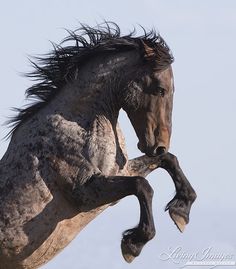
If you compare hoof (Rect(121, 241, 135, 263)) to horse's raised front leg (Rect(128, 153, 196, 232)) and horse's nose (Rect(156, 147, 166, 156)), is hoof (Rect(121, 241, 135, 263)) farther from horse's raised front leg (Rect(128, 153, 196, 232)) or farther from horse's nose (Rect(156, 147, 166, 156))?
horse's nose (Rect(156, 147, 166, 156))

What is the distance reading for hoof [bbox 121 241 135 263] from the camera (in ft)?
63.2

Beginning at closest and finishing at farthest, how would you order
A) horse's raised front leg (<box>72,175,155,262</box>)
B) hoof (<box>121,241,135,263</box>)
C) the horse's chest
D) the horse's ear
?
horse's raised front leg (<box>72,175,155,262</box>) → hoof (<box>121,241,135,263</box>) → the horse's chest → the horse's ear

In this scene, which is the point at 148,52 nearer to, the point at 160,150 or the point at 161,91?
the point at 161,91

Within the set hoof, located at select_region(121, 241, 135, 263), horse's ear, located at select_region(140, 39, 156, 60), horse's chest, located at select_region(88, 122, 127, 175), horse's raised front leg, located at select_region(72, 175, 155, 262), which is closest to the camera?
horse's raised front leg, located at select_region(72, 175, 155, 262)

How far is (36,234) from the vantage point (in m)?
19.5

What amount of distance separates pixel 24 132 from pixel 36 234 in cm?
98

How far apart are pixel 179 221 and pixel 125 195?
719 mm

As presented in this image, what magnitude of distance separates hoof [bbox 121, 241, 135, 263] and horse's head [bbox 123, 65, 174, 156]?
3.28 feet

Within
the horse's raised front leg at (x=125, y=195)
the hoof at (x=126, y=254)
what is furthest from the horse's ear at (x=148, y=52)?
the hoof at (x=126, y=254)

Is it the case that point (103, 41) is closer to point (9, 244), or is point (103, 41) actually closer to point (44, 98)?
point (44, 98)

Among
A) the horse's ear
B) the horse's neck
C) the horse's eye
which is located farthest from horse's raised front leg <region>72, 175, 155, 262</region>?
the horse's ear

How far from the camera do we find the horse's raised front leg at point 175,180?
773 inches

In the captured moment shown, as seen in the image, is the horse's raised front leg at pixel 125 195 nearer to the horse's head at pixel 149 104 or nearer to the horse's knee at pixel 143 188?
the horse's knee at pixel 143 188

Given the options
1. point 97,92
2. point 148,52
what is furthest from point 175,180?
point 148,52
